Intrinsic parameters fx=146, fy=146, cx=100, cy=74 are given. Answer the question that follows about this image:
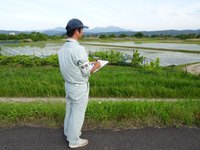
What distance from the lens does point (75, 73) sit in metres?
1.96

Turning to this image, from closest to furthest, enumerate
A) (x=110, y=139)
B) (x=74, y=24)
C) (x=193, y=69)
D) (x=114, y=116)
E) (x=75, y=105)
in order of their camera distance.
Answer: (x=74, y=24)
(x=75, y=105)
(x=110, y=139)
(x=114, y=116)
(x=193, y=69)

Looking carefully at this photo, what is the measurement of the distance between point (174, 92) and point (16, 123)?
5042 millimetres

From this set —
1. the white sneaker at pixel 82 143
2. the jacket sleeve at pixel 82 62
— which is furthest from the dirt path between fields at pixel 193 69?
the jacket sleeve at pixel 82 62

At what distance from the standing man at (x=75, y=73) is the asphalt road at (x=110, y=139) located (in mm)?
264

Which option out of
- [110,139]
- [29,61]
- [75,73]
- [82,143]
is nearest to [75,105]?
[75,73]

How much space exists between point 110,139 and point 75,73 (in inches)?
48.2

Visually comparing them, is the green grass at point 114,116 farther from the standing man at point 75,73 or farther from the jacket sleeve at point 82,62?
the jacket sleeve at point 82,62

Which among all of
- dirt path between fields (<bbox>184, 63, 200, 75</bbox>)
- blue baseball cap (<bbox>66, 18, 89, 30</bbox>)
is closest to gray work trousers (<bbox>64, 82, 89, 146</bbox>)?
blue baseball cap (<bbox>66, 18, 89, 30</bbox>)

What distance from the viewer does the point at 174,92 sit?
5.36 metres

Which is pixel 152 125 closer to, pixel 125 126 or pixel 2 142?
pixel 125 126

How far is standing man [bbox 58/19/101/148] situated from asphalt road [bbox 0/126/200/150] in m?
0.26

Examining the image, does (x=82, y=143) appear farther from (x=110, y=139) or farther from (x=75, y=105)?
(x=75, y=105)

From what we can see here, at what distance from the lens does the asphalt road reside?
2.17 meters

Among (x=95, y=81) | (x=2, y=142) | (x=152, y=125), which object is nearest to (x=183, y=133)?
(x=152, y=125)
